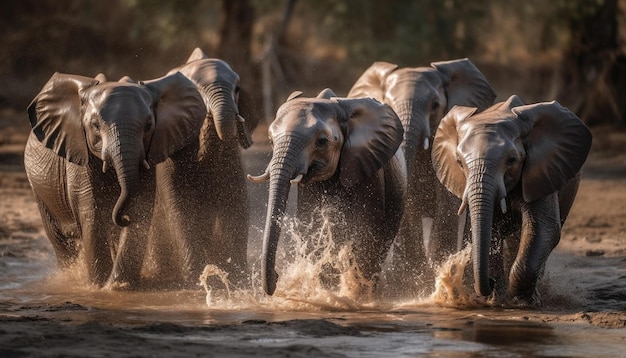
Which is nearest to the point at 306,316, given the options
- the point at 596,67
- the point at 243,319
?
the point at 243,319

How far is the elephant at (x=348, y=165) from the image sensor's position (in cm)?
1020

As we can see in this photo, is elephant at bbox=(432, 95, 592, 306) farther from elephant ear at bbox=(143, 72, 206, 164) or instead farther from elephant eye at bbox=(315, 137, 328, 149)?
elephant ear at bbox=(143, 72, 206, 164)

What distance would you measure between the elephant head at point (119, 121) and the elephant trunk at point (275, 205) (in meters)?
1.30

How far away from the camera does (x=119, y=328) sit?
905cm

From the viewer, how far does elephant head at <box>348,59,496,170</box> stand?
1285cm

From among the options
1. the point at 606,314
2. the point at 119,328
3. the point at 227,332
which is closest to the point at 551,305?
the point at 606,314

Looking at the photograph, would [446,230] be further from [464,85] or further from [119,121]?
[119,121]

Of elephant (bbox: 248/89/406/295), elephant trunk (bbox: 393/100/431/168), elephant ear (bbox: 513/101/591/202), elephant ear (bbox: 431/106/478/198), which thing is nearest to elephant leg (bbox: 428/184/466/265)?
elephant trunk (bbox: 393/100/431/168)

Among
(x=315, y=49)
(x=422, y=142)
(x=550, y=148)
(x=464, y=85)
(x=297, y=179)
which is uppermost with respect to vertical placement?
(x=315, y=49)

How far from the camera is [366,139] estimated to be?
35.2 feet

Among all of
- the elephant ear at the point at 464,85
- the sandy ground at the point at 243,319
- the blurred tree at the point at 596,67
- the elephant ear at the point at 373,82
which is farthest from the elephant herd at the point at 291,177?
the blurred tree at the point at 596,67

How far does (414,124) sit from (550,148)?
2336 millimetres

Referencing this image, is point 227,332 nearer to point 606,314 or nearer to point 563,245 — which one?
point 606,314

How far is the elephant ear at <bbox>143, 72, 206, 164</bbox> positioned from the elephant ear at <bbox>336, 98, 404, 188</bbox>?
136cm
